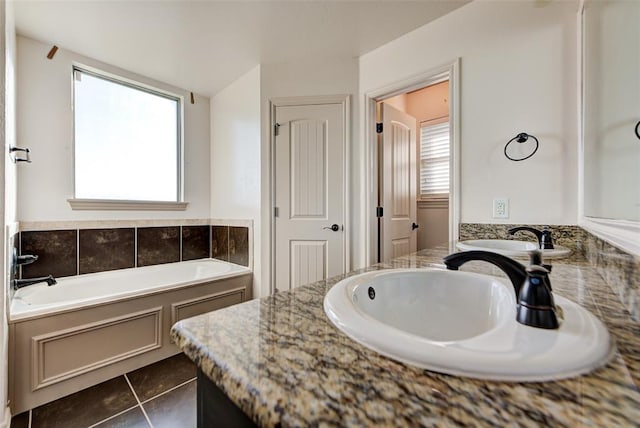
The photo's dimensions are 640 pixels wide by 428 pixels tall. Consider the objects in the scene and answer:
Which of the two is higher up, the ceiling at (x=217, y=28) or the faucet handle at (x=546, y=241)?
the ceiling at (x=217, y=28)

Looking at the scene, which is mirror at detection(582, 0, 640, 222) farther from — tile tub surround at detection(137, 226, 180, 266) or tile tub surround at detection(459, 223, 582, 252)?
tile tub surround at detection(137, 226, 180, 266)

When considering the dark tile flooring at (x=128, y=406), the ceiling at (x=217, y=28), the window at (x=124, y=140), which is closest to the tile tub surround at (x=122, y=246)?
the window at (x=124, y=140)

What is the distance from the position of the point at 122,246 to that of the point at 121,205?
373 millimetres

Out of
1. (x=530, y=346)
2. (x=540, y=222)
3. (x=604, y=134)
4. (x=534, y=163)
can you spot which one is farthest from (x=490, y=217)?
(x=530, y=346)

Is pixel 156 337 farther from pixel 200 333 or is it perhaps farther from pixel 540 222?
pixel 540 222

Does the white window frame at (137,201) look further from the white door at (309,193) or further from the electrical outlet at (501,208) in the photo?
the electrical outlet at (501,208)

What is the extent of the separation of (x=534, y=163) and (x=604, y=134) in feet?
1.63

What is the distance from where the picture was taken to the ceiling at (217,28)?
67.9 inches

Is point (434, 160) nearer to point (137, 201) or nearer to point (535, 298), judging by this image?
point (535, 298)

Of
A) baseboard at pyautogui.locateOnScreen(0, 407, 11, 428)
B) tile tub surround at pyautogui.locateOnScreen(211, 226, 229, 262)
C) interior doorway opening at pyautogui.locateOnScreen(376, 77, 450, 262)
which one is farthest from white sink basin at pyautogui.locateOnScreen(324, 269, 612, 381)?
tile tub surround at pyautogui.locateOnScreen(211, 226, 229, 262)

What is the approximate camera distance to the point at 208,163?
10.1ft

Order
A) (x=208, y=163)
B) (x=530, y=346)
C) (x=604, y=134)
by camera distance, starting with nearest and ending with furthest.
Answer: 1. (x=530, y=346)
2. (x=604, y=134)
3. (x=208, y=163)

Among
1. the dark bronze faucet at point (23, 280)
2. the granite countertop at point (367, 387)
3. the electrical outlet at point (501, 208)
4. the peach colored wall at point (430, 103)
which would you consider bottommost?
the dark bronze faucet at point (23, 280)

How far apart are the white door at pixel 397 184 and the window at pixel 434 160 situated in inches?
15.1
